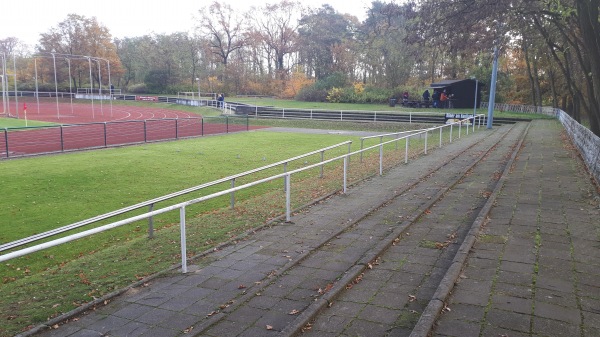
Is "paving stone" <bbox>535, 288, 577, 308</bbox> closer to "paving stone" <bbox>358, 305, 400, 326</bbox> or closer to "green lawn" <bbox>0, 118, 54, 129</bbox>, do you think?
"paving stone" <bbox>358, 305, 400, 326</bbox>

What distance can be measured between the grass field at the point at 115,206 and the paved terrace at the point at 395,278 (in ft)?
2.41

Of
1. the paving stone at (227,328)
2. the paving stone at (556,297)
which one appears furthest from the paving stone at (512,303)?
the paving stone at (227,328)

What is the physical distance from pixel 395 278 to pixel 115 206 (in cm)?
784

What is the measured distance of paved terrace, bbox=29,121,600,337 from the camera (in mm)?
4203

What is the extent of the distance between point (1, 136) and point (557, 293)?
2683 cm

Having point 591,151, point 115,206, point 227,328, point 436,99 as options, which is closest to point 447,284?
point 227,328

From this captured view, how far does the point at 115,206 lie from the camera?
11.1 m

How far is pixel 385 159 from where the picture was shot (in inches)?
659

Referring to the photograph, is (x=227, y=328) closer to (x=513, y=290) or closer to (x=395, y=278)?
(x=395, y=278)

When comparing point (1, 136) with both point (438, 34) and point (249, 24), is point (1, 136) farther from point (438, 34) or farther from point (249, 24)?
point (249, 24)

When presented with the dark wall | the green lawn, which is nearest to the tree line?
the dark wall

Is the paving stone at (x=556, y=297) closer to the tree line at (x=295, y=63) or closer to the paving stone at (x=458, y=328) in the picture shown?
the paving stone at (x=458, y=328)

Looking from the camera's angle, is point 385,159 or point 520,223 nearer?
point 520,223

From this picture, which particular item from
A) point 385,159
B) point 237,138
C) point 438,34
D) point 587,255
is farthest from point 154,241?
point 237,138
